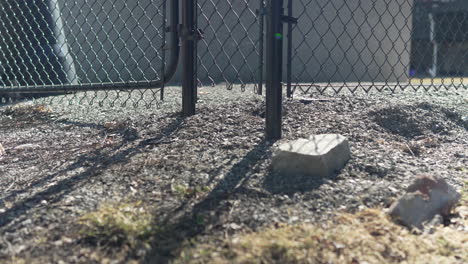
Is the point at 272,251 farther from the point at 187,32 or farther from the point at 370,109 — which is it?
the point at 370,109

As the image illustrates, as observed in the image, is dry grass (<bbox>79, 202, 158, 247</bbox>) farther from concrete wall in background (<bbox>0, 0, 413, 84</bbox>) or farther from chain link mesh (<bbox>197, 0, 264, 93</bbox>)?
chain link mesh (<bbox>197, 0, 264, 93</bbox>)

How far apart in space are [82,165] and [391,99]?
200 centimetres

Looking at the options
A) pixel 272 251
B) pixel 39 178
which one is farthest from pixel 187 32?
pixel 272 251

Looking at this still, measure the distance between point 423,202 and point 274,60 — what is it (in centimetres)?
89

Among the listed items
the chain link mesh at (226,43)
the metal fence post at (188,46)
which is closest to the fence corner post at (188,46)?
the metal fence post at (188,46)

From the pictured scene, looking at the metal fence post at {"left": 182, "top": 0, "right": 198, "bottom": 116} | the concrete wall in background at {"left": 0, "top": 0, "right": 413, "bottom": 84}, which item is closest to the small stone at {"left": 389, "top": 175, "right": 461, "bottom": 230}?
the metal fence post at {"left": 182, "top": 0, "right": 198, "bottom": 116}

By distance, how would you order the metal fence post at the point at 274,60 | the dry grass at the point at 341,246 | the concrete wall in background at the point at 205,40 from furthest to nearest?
the concrete wall in background at the point at 205,40
the metal fence post at the point at 274,60
the dry grass at the point at 341,246

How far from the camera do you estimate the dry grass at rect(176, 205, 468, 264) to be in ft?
4.15

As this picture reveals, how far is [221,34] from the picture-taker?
479 centimetres

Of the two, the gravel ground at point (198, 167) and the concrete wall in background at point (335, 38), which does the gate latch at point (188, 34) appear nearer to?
the gravel ground at point (198, 167)

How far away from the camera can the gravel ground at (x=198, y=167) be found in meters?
1.41

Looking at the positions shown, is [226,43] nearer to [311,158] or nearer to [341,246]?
[311,158]

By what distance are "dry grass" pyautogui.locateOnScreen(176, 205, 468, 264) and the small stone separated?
6cm

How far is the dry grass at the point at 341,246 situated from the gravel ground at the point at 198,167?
0.07 metres
